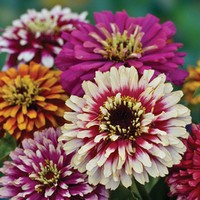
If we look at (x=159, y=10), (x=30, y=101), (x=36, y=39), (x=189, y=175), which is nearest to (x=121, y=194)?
(x=189, y=175)

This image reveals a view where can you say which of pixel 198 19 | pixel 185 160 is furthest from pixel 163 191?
pixel 198 19

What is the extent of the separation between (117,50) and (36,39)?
194 mm

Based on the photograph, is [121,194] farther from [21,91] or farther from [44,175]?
[21,91]

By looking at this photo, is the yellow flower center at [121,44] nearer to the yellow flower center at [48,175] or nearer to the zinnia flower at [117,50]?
the zinnia flower at [117,50]

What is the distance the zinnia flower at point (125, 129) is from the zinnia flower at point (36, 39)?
21 centimetres

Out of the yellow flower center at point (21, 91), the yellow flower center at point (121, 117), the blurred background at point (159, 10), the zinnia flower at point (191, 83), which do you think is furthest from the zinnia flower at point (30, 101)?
the blurred background at point (159, 10)

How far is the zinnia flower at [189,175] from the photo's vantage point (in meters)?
0.32

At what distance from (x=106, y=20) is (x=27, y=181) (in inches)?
10.6

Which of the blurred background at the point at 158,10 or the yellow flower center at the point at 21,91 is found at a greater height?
the blurred background at the point at 158,10

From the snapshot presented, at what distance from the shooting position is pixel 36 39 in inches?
21.3

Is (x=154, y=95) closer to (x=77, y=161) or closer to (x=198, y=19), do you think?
(x=77, y=161)

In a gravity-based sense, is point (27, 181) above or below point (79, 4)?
below

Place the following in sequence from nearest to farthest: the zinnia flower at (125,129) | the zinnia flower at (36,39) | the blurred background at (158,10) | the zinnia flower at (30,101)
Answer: the zinnia flower at (125,129) < the zinnia flower at (30,101) < the zinnia flower at (36,39) < the blurred background at (158,10)

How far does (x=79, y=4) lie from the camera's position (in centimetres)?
111
